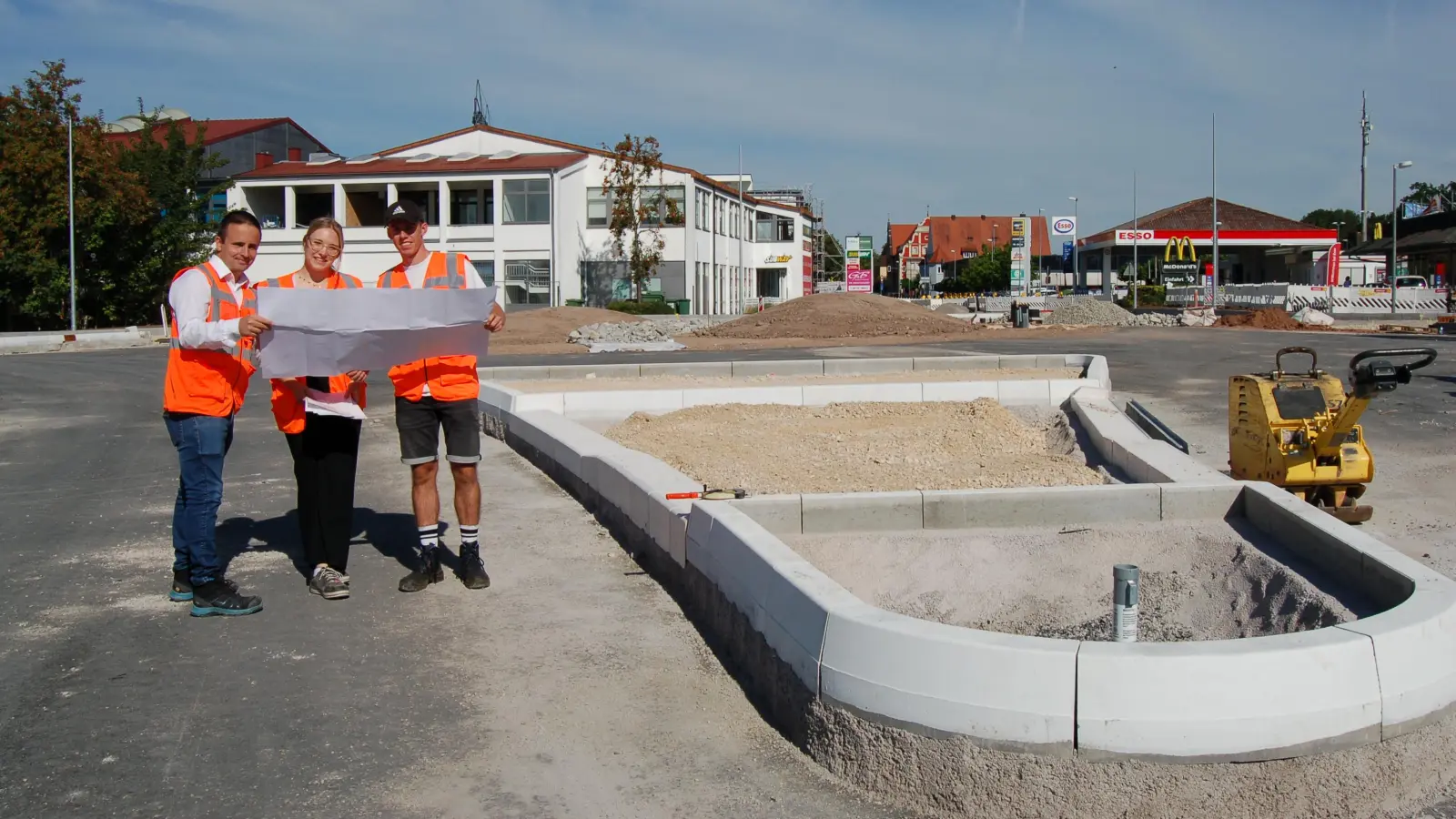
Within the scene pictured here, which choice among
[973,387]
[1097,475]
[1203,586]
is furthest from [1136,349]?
[1203,586]

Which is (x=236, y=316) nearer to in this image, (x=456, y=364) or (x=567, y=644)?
(x=456, y=364)

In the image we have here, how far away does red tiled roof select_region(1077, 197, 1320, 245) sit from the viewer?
108375 mm

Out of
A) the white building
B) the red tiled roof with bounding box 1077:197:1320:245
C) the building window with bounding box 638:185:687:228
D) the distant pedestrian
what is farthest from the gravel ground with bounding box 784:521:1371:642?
the red tiled roof with bounding box 1077:197:1320:245

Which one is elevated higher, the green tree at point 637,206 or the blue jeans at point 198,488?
the green tree at point 637,206

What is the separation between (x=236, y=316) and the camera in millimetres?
5762

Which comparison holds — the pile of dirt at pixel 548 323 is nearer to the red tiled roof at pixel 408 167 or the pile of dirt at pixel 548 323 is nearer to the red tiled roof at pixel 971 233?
the red tiled roof at pixel 408 167

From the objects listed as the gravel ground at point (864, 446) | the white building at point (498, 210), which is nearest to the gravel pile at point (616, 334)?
the white building at point (498, 210)

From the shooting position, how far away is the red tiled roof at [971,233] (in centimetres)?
15549

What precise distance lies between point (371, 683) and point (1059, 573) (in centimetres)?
314

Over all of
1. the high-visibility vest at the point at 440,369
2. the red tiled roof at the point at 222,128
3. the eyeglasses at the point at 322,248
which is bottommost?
the high-visibility vest at the point at 440,369

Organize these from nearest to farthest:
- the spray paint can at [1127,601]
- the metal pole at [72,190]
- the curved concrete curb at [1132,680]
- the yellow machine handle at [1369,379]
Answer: the curved concrete curb at [1132,680] < the spray paint can at [1127,601] < the yellow machine handle at [1369,379] < the metal pole at [72,190]

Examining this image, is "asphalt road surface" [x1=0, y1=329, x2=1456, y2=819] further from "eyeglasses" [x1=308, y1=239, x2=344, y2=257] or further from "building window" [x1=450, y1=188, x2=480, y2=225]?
"building window" [x1=450, y1=188, x2=480, y2=225]

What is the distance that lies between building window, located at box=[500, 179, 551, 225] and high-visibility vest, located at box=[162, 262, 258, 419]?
51.7m

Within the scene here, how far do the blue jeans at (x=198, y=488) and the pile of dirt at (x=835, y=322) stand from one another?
35.6 m
